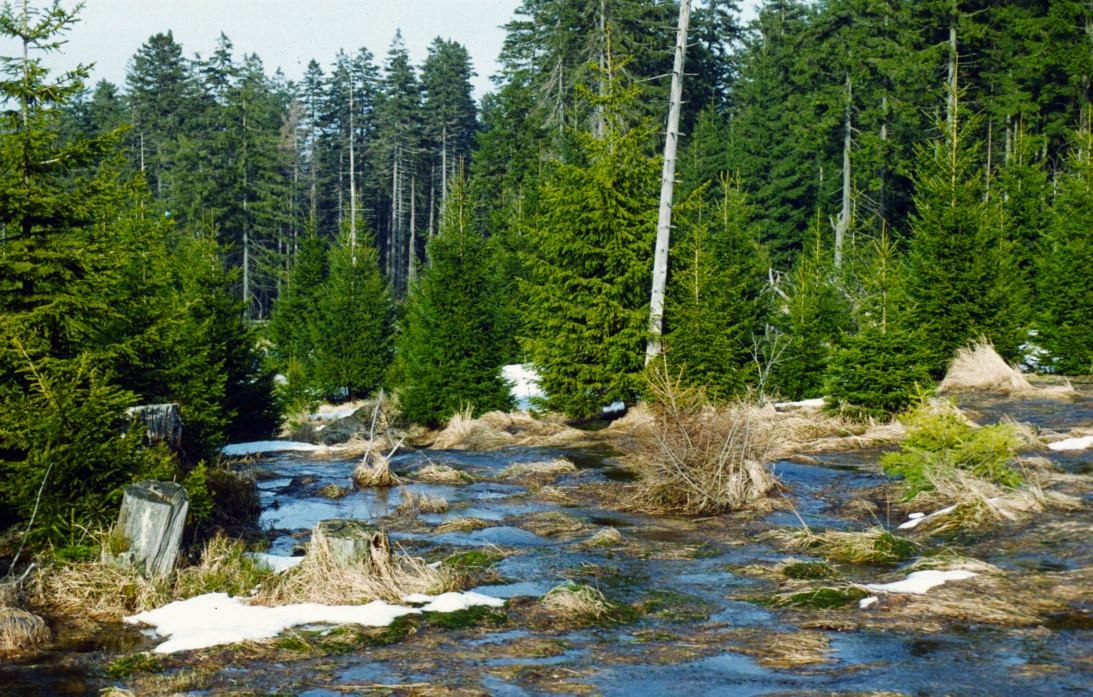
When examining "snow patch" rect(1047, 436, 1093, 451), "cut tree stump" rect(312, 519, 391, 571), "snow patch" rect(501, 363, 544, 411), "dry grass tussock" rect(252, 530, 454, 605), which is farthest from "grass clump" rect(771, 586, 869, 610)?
"snow patch" rect(501, 363, 544, 411)

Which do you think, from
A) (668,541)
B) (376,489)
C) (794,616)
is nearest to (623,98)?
(376,489)

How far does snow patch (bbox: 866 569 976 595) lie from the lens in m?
8.23

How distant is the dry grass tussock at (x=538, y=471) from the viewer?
1581 cm

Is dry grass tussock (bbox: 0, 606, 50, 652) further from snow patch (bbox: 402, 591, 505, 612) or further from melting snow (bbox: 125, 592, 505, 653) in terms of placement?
snow patch (bbox: 402, 591, 505, 612)

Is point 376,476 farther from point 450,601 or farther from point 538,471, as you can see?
point 450,601

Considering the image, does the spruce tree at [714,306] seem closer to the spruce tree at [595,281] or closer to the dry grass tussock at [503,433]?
the spruce tree at [595,281]

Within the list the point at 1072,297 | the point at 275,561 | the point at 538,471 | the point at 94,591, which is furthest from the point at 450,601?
the point at 1072,297

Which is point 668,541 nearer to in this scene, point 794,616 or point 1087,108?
point 794,616

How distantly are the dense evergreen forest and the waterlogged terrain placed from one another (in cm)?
289

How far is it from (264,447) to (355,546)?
513 inches

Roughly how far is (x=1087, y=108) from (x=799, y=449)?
2816 centimetres

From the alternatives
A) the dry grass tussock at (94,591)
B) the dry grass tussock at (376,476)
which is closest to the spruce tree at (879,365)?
the dry grass tussock at (376,476)

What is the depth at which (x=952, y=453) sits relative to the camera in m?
11.1

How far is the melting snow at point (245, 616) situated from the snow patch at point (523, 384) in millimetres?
14687
